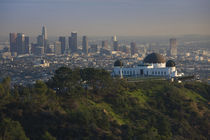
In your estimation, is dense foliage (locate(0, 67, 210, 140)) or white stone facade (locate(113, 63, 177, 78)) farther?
white stone facade (locate(113, 63, 177, 78))

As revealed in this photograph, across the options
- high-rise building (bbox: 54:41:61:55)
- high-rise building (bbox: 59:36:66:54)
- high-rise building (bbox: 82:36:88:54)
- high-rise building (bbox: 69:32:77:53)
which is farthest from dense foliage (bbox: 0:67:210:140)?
high-rise building (bbox: 54:41:61:55)

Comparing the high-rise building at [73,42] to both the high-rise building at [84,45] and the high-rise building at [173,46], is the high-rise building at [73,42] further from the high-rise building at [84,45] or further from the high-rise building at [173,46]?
the high-rise building at [173,46]

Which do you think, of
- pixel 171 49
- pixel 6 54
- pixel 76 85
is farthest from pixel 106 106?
pixel 171 49

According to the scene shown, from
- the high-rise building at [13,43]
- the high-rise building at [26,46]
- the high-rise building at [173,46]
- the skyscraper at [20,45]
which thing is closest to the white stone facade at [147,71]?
the high-rise building at [13,43]

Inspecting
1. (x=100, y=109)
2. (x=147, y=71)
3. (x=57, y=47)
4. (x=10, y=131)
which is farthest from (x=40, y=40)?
(x=10, y=131)

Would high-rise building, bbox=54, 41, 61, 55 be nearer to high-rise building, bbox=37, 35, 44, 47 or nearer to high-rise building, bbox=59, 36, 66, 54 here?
high-rise building, bbox=59, 36, 66, 54

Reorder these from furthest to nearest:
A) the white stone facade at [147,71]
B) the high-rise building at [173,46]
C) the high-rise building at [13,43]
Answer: the high-rise building at [173,46] → the high-rise building at [13,43] → the white stone facade at [147,71]

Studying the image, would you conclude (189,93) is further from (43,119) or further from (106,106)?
(43,119)
